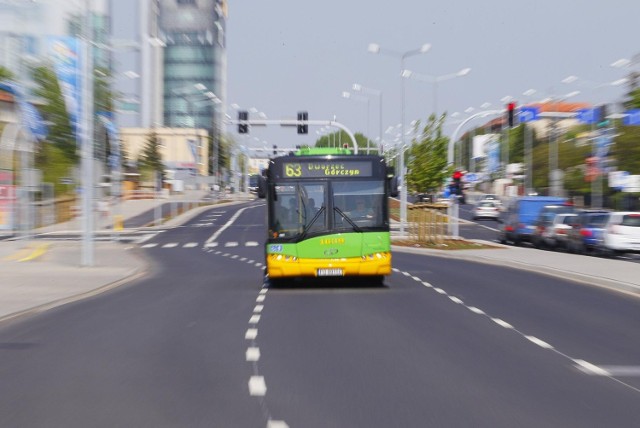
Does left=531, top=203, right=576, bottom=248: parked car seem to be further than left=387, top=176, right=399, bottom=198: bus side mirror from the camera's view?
Yes

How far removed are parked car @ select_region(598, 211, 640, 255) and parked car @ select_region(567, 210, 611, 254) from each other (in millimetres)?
723

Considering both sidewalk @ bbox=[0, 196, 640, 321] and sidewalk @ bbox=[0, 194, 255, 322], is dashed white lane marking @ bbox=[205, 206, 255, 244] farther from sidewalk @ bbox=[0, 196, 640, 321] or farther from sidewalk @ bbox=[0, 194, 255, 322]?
sidewalk @ bbox=[0, 196, 640, 321]

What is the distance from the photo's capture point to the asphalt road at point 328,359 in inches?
307

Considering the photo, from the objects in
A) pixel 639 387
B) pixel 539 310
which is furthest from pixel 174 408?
pixel 539 310

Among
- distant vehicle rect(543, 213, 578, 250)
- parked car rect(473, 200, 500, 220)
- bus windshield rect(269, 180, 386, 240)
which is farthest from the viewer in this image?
parked car rect(473, 200, 500, 220)

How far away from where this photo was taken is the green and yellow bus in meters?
20.7

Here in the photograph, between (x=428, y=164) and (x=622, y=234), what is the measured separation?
21285mm

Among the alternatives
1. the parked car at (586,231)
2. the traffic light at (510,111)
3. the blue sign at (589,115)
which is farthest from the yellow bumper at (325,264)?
the blue sign at (589,115)

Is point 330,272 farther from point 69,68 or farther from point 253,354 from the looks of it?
point 69,68

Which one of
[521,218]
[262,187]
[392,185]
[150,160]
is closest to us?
[262,187]

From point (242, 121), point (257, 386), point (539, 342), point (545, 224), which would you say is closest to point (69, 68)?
point (242, 121)

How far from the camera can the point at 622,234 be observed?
107ft

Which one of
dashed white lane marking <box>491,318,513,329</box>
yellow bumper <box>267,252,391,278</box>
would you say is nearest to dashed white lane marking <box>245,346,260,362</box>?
dashed white lane marking <box>491,318,513,329</box>

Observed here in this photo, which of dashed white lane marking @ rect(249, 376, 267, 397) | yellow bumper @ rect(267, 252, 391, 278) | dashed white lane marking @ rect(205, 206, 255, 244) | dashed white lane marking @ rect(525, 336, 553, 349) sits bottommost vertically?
dashed white lane marking @ rect(205, 206, 255, 244)
